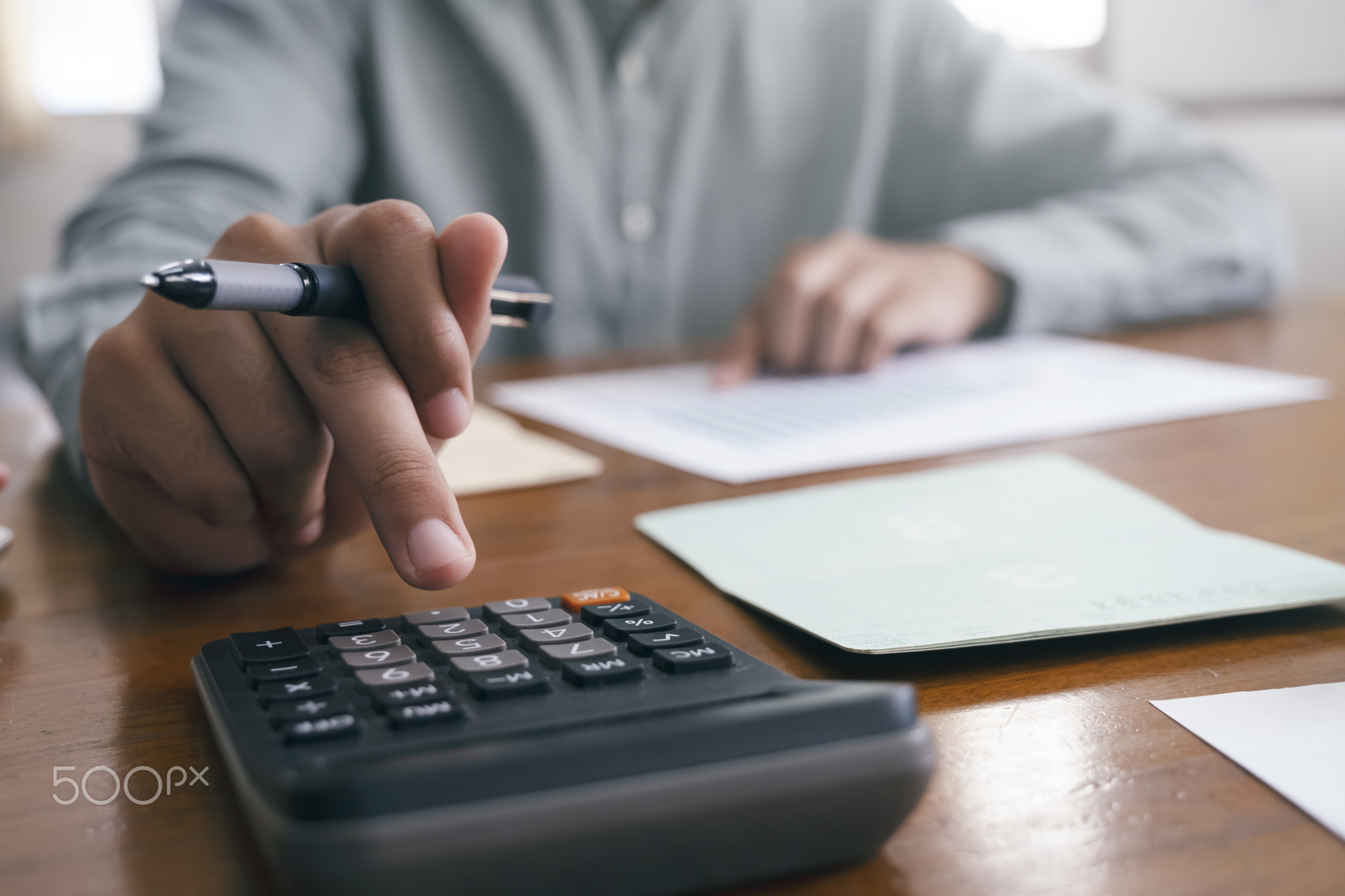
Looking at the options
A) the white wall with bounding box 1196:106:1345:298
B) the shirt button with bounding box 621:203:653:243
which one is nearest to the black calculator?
the shirt button with bounding box 621:203:653:243

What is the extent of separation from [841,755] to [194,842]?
0.12m

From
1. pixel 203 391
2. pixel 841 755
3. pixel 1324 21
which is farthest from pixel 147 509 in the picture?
pixel 1324 21

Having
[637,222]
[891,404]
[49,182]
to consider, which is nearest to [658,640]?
[891,404]

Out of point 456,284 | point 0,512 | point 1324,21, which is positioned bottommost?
point 0,512

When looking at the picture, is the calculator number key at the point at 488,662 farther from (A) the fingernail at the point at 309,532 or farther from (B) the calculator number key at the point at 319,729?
(A) the fingernail at the point at 309,532

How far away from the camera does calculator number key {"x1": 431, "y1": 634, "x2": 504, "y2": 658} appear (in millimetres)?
211

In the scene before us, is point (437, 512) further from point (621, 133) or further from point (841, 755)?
point (621, 133)

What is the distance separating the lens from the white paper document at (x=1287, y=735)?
0.63 feet

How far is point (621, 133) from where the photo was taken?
103cm

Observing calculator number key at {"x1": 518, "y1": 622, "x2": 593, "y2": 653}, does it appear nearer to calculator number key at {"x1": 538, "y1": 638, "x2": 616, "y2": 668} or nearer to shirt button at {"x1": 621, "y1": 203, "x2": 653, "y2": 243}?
calculator number key at {"x1": 538, "y1": 638, "x2": 616, "y2": 668}

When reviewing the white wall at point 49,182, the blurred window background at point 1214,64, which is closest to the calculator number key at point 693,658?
the blurred window background at point 1214,64

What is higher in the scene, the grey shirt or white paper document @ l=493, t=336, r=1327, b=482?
the grey shirt

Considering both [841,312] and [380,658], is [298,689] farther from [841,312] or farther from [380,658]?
[841,312]

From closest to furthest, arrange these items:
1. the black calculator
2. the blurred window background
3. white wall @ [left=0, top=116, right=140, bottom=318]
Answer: the black calculator, the blurred window background, white wall @ [left=0, top=116, right=140, bottom=318]
